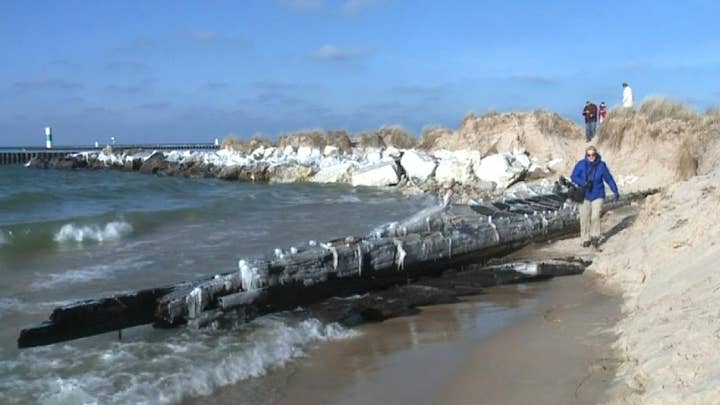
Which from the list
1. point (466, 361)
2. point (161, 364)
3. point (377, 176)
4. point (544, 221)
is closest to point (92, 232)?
point (544, 221)

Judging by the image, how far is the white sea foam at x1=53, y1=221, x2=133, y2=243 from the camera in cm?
1452

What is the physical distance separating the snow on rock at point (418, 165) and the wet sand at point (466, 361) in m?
19.2

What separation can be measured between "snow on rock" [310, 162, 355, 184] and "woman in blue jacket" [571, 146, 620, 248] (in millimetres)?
19783

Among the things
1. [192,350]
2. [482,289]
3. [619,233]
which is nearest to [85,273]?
[192,350]

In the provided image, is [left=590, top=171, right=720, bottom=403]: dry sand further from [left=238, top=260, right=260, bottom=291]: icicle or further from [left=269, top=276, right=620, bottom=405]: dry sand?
[left=238, top=260, right=260, bottom=291]: icicle

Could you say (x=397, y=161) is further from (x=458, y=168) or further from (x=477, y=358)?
(x=477, y=358)

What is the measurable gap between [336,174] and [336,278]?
77.6ft

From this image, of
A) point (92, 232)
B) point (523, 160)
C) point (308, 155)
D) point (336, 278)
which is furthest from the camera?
point (308, 155)

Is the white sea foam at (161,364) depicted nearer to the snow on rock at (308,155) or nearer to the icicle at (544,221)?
the icicle at (544,221)

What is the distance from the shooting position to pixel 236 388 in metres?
5.30

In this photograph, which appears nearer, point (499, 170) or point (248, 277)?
point (248, 277)

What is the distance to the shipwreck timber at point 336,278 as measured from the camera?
233 inches

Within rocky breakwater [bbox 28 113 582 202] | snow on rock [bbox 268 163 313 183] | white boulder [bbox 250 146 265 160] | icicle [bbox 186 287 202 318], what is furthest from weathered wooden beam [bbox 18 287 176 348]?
white boulder [bbox 250 146 265 160]

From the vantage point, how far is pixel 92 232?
15250 millimetres
